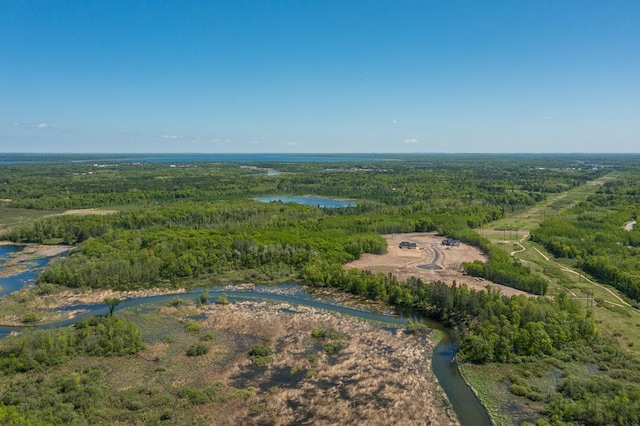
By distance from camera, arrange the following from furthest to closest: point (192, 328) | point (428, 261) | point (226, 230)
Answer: point (226, 230), point (428, 261), point (192, 328)

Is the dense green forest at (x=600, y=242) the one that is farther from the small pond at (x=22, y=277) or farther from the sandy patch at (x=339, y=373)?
the small pond at (x=22, y=277)

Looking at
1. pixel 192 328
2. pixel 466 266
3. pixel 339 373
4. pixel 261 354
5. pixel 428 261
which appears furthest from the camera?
pixel 428 261

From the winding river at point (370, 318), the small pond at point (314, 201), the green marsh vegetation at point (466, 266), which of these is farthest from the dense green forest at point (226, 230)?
the small pond at point (314, 201)


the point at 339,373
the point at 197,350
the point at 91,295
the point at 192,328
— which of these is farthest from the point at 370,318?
the point at 91,295

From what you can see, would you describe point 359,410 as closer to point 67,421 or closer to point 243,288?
point 67,421

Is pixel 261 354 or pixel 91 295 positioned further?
pixel 91 295

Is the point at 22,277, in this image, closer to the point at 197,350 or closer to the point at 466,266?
the point at 197,350

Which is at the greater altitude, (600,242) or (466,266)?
(600,242)
